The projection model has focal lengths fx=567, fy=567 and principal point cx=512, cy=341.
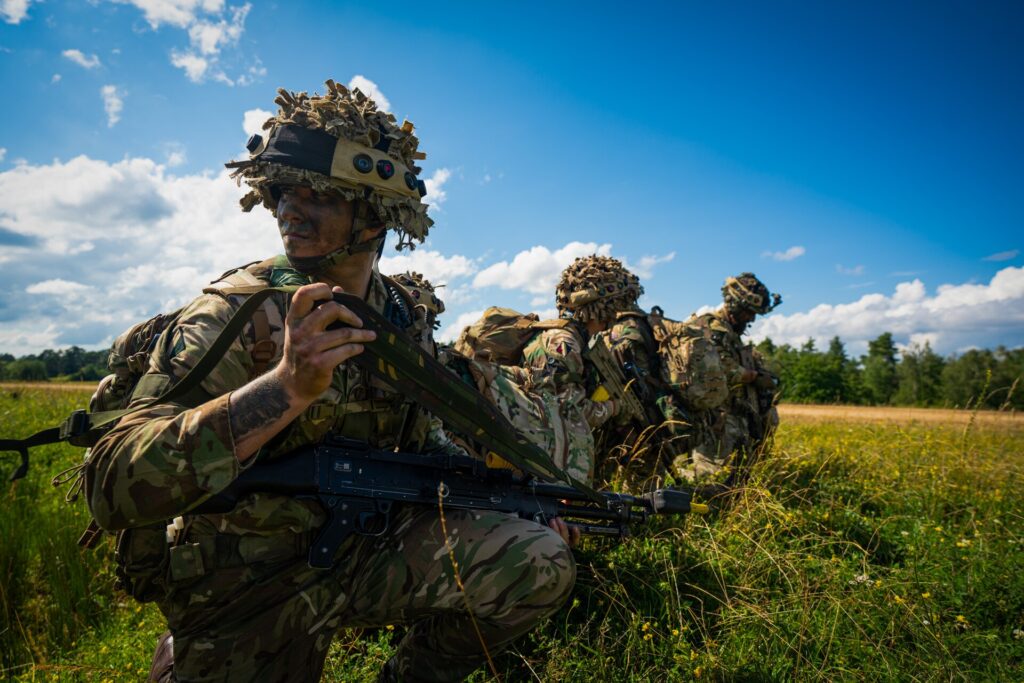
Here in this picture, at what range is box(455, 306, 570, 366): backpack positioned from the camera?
5.48 meters

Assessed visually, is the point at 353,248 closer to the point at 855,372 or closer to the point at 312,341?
the point at 312,341

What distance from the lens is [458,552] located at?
2.45 metres

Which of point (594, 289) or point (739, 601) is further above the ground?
point (594, 289)

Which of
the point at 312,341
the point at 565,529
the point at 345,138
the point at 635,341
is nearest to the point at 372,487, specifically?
the point at 312,341


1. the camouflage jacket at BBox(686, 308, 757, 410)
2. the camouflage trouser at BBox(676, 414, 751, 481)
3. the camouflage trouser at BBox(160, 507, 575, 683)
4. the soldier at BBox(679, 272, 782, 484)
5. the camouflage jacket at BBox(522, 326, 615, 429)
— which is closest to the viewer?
the camouflage trouser at BBox(160, 507, 575, 683)

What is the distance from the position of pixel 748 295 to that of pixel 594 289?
3.56 m

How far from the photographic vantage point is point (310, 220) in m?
2.49

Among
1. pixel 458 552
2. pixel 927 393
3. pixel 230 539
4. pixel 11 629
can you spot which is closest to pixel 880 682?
pixel 458 552

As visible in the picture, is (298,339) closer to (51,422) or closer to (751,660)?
(751,660)

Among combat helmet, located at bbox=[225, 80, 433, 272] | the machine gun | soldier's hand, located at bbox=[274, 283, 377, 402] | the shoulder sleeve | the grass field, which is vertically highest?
combat helmet, located at bbox=[225, 80, 433, 272]

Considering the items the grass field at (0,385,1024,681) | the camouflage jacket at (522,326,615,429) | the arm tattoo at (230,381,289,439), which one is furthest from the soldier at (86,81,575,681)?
the camouflage jacket at (522,326,615,429)

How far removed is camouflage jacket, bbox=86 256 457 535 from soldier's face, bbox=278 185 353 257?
0.13 m

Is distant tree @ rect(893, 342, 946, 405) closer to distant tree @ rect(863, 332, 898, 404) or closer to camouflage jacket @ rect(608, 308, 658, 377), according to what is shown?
distant tree @ rect(863, 332, 898, 404)

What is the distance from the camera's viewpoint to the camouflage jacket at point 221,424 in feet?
5.65
